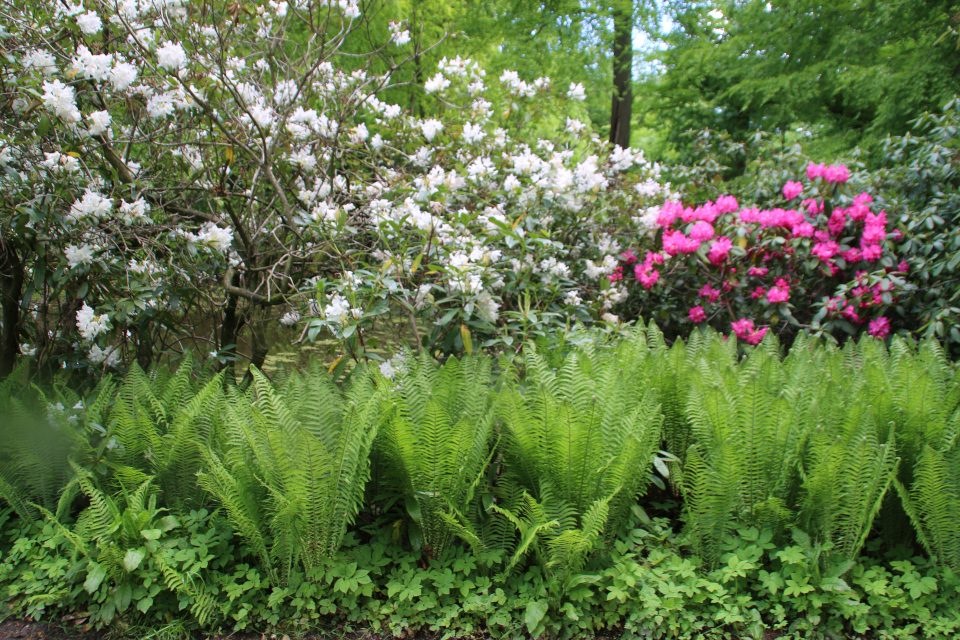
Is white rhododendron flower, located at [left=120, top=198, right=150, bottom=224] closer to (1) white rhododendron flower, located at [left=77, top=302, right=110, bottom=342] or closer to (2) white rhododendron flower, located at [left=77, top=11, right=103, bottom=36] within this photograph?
(1) white rhododendron flower, located at [left=77, top=302, right=110, bottom=342]

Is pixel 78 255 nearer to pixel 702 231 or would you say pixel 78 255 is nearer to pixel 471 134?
pixel 471 134

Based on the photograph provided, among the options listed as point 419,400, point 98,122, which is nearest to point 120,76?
point 98,122

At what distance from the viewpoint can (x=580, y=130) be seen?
5098mm

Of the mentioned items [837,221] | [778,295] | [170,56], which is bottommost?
[778,295]

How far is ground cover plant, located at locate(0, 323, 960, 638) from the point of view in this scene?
6.35 ft

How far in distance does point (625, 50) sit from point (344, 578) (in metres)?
9.30

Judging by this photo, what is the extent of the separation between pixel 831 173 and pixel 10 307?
5.23m

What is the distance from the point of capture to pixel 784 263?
443cm

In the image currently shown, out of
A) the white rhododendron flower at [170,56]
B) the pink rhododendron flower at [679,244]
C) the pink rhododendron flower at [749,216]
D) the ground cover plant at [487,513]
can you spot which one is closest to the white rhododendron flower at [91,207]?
the white rhododendron flower at [170,56]

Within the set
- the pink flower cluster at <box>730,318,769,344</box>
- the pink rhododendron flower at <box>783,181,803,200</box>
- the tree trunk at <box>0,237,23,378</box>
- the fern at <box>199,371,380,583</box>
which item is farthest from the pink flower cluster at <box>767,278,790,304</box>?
the tree trunk at <box>0,237,23,378</box>

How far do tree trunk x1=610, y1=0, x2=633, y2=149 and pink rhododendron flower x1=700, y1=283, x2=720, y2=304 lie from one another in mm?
5558

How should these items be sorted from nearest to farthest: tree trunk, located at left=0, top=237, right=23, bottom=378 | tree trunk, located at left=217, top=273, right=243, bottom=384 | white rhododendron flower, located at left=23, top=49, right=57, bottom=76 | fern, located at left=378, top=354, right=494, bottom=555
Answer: fern, located at left=378, top=354, right=494, bottom=555 < white rhododendron flower, located at left=23, top=49, right=57, bottom=76 < tree trunk, located at left=0, top=237, right=23, bottom=378 < tree trunk, located at left=217, top=273, right=243, bottom=384

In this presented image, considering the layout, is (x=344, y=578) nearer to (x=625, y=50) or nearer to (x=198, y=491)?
(x=198, y=491)

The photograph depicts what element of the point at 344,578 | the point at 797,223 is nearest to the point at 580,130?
the point at 797,223
